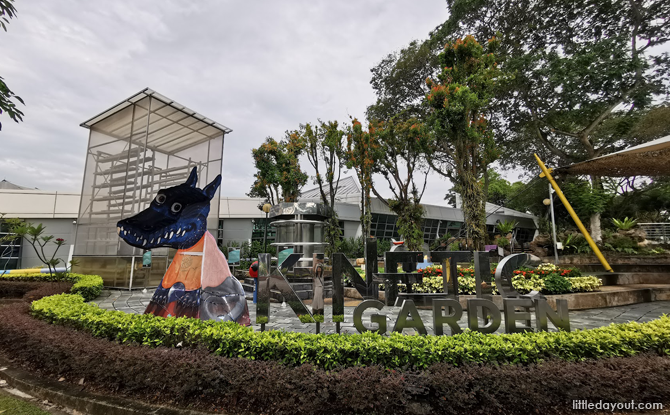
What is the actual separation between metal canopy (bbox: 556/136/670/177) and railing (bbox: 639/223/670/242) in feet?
44.2

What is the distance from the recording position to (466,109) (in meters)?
12.8

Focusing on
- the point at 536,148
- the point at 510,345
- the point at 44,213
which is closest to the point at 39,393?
the point at 510,345

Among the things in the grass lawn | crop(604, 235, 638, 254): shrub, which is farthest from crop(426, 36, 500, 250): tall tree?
the grass lawn

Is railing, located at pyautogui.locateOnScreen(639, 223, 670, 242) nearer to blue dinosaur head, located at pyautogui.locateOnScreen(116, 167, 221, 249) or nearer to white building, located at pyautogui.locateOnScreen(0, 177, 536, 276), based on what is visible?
white building, located at pyautogui.locateOnScreen(0, 177, 536, 276)

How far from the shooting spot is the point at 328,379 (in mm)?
3230

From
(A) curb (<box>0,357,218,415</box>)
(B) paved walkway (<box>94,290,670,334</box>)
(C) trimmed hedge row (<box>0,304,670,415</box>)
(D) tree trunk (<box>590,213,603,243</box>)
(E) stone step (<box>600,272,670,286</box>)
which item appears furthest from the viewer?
(D) tree trunk (<box>590,213,603,243</box>)

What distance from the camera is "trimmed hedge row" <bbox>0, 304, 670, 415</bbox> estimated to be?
10.2ft

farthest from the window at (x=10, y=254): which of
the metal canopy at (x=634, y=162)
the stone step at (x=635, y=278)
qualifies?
the stone step at (x=635, y=278)

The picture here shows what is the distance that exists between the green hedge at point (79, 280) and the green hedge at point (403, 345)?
616cm

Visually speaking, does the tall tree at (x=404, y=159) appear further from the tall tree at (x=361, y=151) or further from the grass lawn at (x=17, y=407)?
the grass lawn at (x=17, y=407)

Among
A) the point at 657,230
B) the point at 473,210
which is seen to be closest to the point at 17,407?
the point at 473,210

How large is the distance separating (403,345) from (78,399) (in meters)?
3.65

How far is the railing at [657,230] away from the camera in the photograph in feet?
66.3

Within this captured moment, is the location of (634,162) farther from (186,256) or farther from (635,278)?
(186,256)
